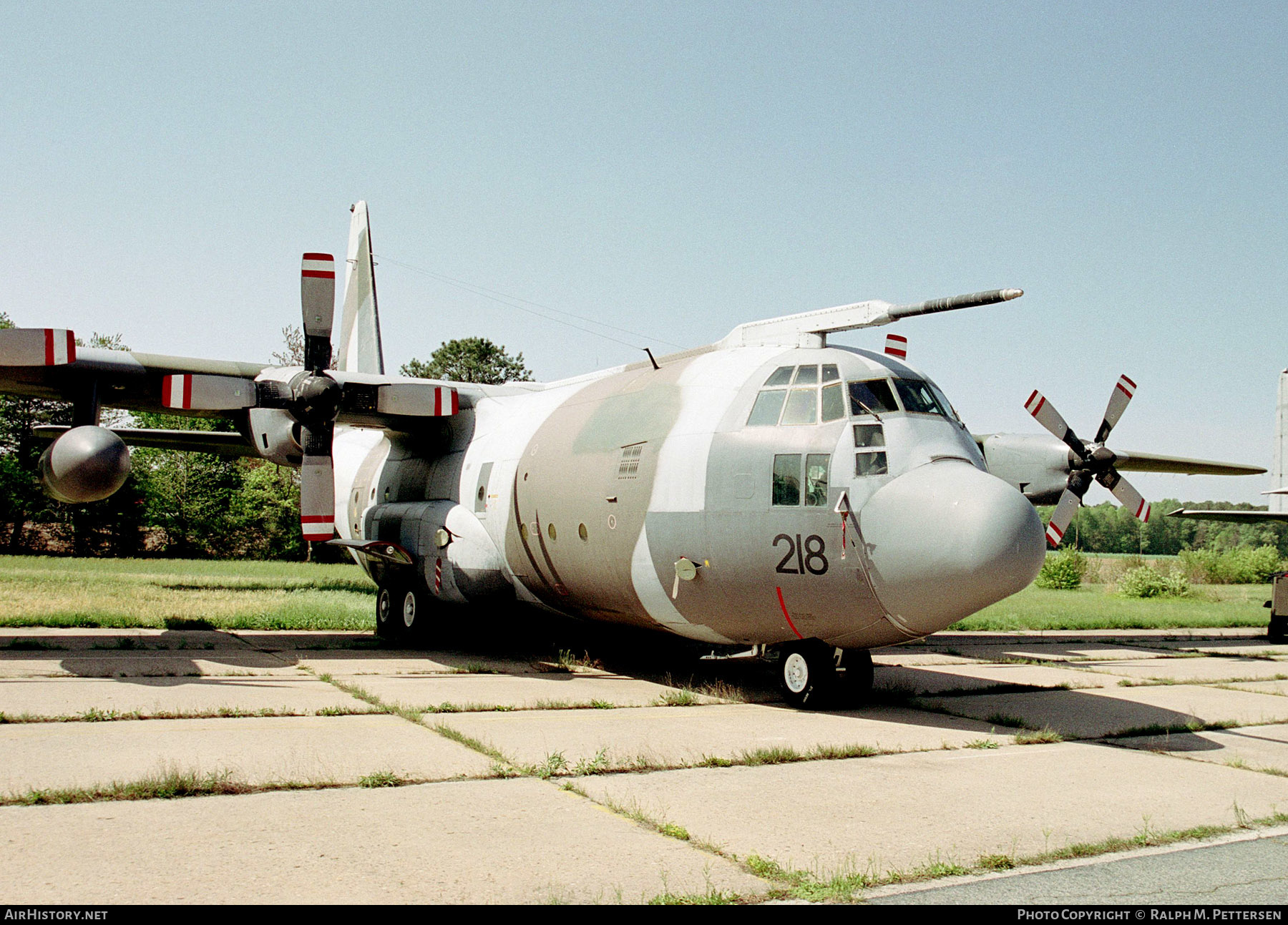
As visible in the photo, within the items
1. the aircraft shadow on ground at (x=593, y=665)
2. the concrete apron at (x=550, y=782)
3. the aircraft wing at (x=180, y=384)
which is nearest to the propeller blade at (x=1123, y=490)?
the aircraft shadow on ground at (x=593, y=665)


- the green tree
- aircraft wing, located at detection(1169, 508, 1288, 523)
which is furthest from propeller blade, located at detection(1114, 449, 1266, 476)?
the green tree

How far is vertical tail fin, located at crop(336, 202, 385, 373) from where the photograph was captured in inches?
776

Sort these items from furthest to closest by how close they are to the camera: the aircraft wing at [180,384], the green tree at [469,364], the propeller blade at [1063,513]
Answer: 1. the green tree at [469,364]
2. the propeller blade at [1063,513]
3. the aircraft wing at [180,384]

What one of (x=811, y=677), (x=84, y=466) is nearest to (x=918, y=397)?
(x=811, y=677)

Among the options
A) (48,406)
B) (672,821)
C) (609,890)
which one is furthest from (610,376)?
(48,406)

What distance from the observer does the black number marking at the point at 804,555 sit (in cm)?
879

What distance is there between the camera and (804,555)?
8883 mm

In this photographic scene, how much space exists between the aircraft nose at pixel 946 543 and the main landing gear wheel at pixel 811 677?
1.15m

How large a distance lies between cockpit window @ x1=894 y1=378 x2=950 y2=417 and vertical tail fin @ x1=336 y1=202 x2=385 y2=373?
1258 centimetres

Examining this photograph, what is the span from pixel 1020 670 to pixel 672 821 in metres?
9.98

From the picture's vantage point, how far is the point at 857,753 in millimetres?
7574

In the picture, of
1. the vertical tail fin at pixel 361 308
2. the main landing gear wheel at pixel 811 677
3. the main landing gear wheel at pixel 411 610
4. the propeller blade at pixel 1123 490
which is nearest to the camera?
the main landing gear wheel at pixel 811 677

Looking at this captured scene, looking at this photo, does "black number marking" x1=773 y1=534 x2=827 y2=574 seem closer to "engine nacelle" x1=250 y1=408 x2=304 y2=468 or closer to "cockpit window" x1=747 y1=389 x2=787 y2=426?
"cockpit window" x1=747 y1=389 x2=787 y2=426

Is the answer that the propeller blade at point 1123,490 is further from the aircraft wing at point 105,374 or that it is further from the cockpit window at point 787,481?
the aircraft wing at point 105,374
